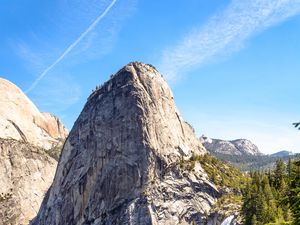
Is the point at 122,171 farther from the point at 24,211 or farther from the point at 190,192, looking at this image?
the point at 24,211

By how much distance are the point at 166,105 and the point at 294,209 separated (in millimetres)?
145788

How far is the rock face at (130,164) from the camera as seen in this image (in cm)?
12825

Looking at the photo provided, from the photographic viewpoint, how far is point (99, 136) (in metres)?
154

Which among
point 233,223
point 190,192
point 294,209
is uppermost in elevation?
point 190,192

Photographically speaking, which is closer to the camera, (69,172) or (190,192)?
(190,192)

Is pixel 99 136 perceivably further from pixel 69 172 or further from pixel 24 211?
pixel 24 211

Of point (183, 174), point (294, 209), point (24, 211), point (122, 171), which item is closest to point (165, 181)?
point (183, 174)

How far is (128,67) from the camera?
161m

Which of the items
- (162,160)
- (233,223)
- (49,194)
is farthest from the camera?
(49,194)

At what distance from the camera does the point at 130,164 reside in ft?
467

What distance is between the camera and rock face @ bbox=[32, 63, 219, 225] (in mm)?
128250

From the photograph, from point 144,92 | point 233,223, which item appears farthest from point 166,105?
point 233,223

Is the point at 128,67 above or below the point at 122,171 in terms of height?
above

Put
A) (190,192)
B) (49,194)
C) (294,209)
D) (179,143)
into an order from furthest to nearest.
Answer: (49,194), (179,143), (190,192), (294,209)
